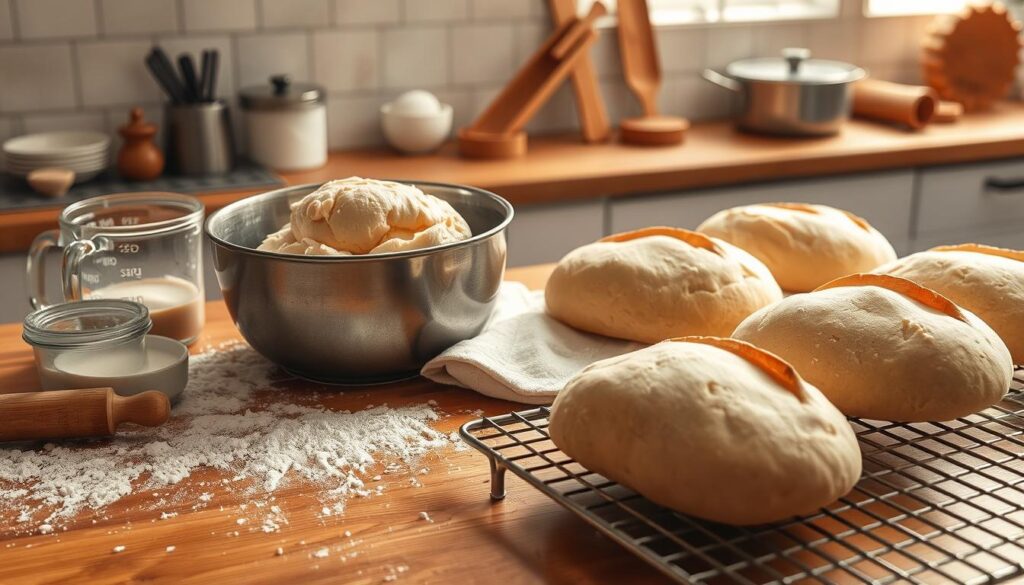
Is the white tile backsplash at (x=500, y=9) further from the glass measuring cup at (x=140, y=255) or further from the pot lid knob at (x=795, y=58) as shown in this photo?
the glass measuring cup at (x=140, y=255)

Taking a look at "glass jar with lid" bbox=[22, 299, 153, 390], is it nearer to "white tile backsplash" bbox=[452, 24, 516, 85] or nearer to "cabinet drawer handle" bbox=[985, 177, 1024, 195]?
"white tile backsplash" bbox=[452, 24, 516, 85]

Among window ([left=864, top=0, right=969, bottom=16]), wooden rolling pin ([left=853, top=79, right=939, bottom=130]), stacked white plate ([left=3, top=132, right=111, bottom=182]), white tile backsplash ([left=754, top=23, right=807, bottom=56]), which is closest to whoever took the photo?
stacked white plate ([left=3, top=132, right=111, bottom=182])

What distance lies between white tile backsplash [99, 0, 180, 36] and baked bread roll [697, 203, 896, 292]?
1514 millimetres

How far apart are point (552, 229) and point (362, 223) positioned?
1.23 metres

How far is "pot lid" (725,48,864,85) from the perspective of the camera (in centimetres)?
257

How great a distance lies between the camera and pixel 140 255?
1167 mm

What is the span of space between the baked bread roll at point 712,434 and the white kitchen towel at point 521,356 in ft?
0.76

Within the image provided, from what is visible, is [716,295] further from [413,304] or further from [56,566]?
[56,566]

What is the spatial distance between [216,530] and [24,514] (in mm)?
161

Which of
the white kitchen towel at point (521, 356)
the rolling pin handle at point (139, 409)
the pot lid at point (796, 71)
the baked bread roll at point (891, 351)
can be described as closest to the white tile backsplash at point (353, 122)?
the pot lid at point (796, 71)

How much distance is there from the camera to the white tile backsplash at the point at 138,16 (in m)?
2.29

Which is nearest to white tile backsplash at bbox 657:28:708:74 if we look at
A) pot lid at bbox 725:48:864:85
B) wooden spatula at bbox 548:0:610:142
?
pot lid at bbox 725:48:864:85

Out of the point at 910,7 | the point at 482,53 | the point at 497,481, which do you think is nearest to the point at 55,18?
the point at 482,53

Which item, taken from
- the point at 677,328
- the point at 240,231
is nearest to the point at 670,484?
the point at 677,328
